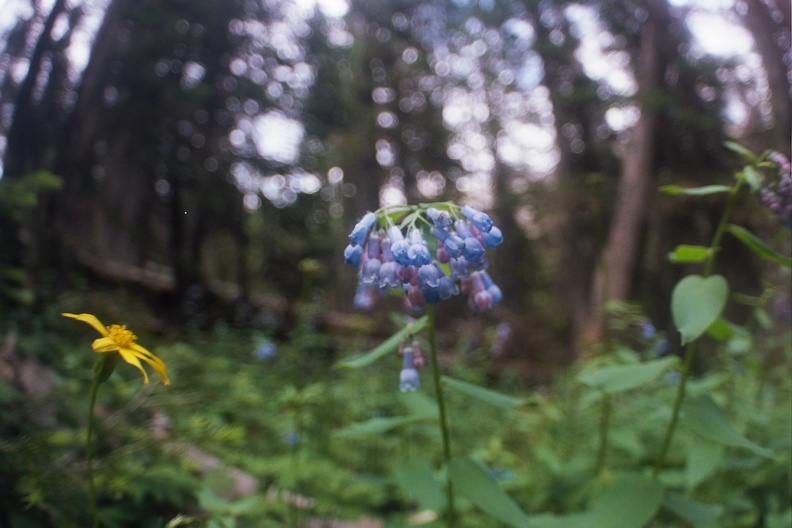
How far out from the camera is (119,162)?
11.5 feet

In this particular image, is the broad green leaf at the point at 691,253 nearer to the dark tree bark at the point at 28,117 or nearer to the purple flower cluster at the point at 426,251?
the purple flower cluster at the point at 426,251

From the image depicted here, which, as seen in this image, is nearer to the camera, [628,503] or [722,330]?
[628,503]

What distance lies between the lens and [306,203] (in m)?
5.58

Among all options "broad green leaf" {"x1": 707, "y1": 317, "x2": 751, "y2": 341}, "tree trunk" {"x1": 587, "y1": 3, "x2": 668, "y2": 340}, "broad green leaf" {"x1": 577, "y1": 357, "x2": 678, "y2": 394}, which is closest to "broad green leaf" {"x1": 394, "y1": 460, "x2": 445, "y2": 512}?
"broad green leaf" {"x1": 577, "y1": 357, "x2": 678, "y2": 394}

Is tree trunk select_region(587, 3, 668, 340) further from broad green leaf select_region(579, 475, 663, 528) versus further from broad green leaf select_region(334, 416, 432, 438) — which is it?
broad green leaf select_region(334, 416, 432, 438)

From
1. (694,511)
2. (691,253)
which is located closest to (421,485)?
(694,511)

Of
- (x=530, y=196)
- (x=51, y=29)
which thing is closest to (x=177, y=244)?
(x=51, y=29)

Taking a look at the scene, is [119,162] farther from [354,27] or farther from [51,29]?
[354,27]

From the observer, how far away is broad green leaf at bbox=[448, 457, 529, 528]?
1149mm

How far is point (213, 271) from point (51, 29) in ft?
10.1

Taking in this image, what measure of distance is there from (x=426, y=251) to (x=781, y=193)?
103cm

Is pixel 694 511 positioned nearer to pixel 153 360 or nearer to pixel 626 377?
pixel 626 377

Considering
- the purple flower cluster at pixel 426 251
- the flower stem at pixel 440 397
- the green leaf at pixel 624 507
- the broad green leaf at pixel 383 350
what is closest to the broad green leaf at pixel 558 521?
the green leaf at pixel 624 507

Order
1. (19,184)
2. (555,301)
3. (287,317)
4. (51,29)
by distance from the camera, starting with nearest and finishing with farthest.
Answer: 1. (19,184)
2. (51,29)
3. (287,317)
4. (555,301)
